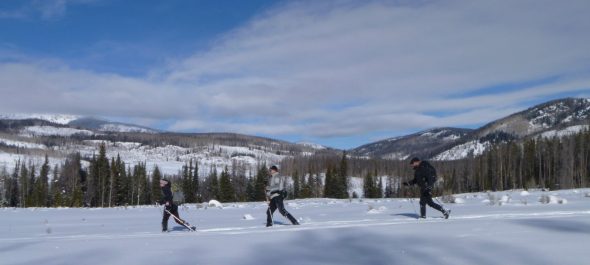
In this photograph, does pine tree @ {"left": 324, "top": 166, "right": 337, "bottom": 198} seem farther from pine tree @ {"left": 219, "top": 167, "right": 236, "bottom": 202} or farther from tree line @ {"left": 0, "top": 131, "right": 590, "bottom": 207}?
pine tree @ {"left": 219, "top": 167, "right": 236, "bottom": 202}

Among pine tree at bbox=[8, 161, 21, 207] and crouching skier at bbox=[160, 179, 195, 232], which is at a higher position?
crouching skier at bbox=[160, 179, 195, 232]

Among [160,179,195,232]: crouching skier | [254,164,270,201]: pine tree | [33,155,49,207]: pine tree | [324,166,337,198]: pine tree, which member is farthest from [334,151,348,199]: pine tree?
[160,179,195,232]: crouching skier

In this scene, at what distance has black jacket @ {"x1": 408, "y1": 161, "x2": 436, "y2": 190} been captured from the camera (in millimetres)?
13555

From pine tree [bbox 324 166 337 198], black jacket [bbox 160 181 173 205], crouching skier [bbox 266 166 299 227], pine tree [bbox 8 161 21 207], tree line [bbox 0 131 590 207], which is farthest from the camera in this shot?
pine tree [bbox 8 161 21 207]

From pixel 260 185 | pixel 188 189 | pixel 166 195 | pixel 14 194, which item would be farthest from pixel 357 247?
pixel 14 194

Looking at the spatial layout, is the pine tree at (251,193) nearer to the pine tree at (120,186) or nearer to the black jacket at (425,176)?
the pine tree at (120,186)

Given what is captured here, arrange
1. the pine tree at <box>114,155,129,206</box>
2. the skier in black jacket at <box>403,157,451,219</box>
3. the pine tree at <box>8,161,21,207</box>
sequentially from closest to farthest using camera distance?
1. the skier in black jacket at <box>403,157,451,219</box>
2. the pine tree at <box>114,155,129,206</box>
3. the pine tree at <box>8,161,21,207</box>

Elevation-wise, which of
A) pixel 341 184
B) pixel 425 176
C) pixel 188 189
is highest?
pixel 425 176

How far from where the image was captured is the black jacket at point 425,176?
44.5 feet

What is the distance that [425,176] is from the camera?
13.7m

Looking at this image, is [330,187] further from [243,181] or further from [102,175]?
[102,175]

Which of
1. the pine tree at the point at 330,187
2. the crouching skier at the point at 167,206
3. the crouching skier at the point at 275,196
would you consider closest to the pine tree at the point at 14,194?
the pine tree at the point at 330,187

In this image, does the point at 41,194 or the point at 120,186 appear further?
→ the point at 41,194

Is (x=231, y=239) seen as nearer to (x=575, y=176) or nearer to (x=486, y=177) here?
(x=575, y=176)
